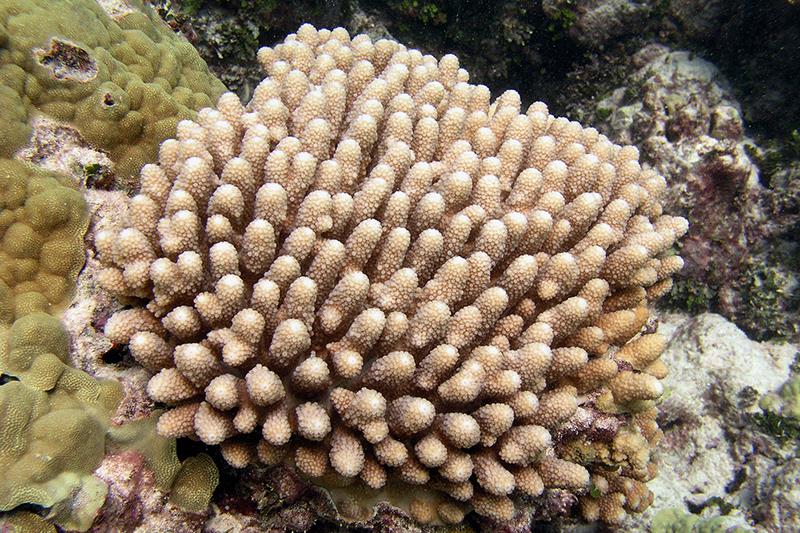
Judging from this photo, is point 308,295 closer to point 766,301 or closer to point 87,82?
point 87,82

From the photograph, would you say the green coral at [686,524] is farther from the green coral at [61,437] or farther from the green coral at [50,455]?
the green coral at [50,455]

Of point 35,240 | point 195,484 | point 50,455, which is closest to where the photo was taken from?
point 50,455

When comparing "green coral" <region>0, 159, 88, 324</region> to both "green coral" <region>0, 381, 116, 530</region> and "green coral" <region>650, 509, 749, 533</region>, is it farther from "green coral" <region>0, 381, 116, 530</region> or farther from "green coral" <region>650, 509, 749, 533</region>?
"green coral" <region>650, 509, 749, 533</region>

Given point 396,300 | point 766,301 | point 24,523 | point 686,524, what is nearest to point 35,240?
point 24,523

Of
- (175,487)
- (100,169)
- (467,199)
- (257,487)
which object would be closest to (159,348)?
(175,487)

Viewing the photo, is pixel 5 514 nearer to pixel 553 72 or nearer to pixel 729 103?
pixel 553 72

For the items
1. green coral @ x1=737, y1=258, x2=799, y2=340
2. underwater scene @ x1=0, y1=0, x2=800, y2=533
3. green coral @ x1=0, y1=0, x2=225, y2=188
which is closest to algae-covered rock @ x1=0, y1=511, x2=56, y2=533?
underwater scene @ x1=0, y1=0, x2=800, y2=533
